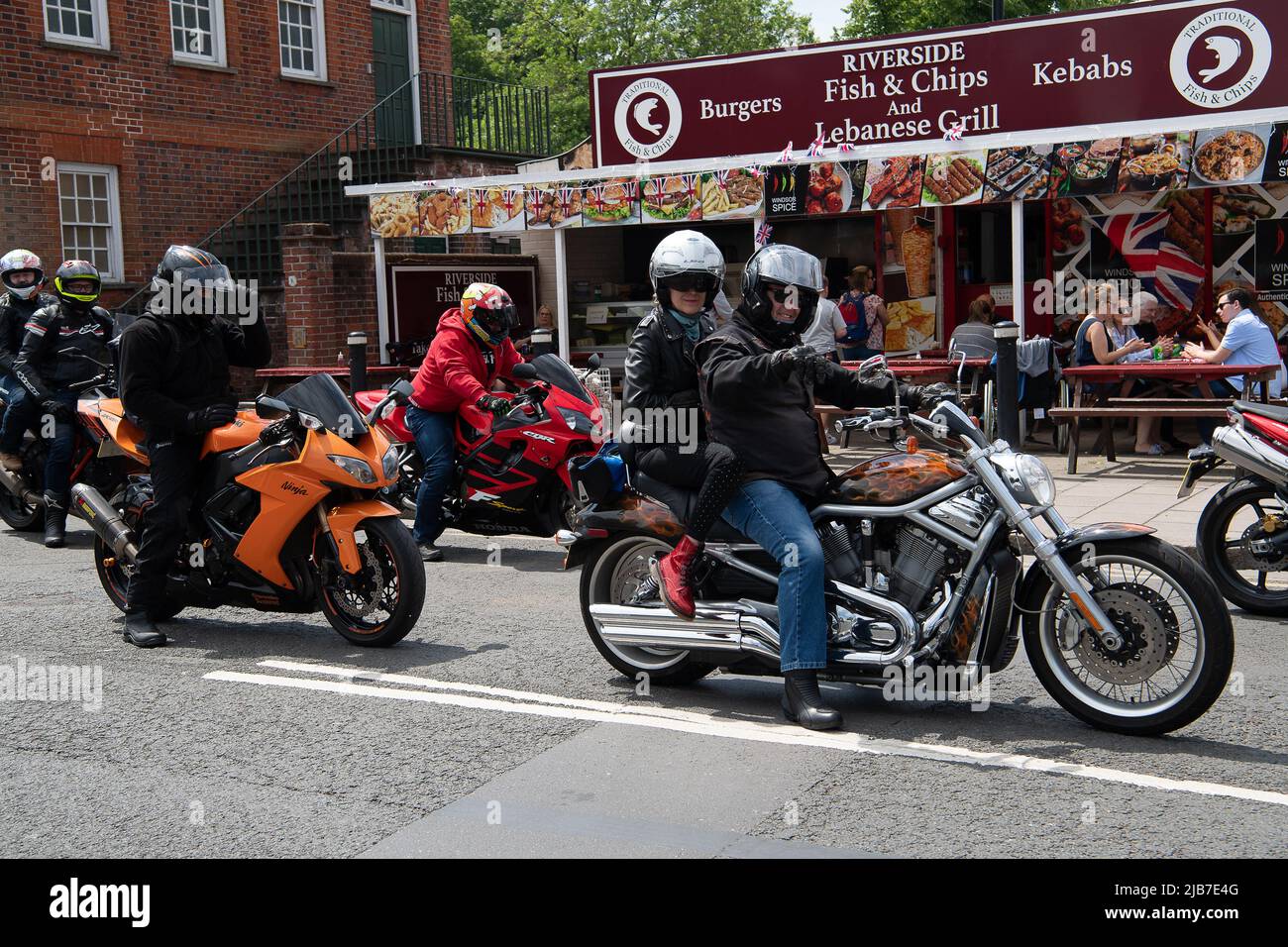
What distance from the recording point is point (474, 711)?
5793 millimetres

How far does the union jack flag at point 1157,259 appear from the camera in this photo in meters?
16.4

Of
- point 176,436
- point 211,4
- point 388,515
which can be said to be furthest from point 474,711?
point 211,4

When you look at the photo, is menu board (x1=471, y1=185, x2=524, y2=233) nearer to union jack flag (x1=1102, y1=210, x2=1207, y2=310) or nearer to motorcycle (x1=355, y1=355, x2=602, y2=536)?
union jack flag (x1=1102, y1=210, x2=1207, y2=310)

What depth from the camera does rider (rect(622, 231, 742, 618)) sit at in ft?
18.3

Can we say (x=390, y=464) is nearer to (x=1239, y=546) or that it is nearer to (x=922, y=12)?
(x=1239, y=546)

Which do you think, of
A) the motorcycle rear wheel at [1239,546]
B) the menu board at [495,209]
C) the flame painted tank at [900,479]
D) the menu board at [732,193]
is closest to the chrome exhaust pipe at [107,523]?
the flame painted tank at [900,479]

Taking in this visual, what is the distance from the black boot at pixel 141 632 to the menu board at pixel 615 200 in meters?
9.12

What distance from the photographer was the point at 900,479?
17.3 feet

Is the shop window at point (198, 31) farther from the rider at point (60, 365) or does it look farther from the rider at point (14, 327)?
the rider at point (60, 365)

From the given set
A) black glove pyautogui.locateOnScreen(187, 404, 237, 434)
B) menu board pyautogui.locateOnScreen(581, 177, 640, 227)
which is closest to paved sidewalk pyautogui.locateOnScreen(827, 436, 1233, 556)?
menu board pyautogui.locateOnScreen(581, 177, 640, 227)

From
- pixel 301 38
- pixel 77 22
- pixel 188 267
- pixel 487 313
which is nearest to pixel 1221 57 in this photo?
pixel 487 313

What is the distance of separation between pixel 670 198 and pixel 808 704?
1057 centimetres
